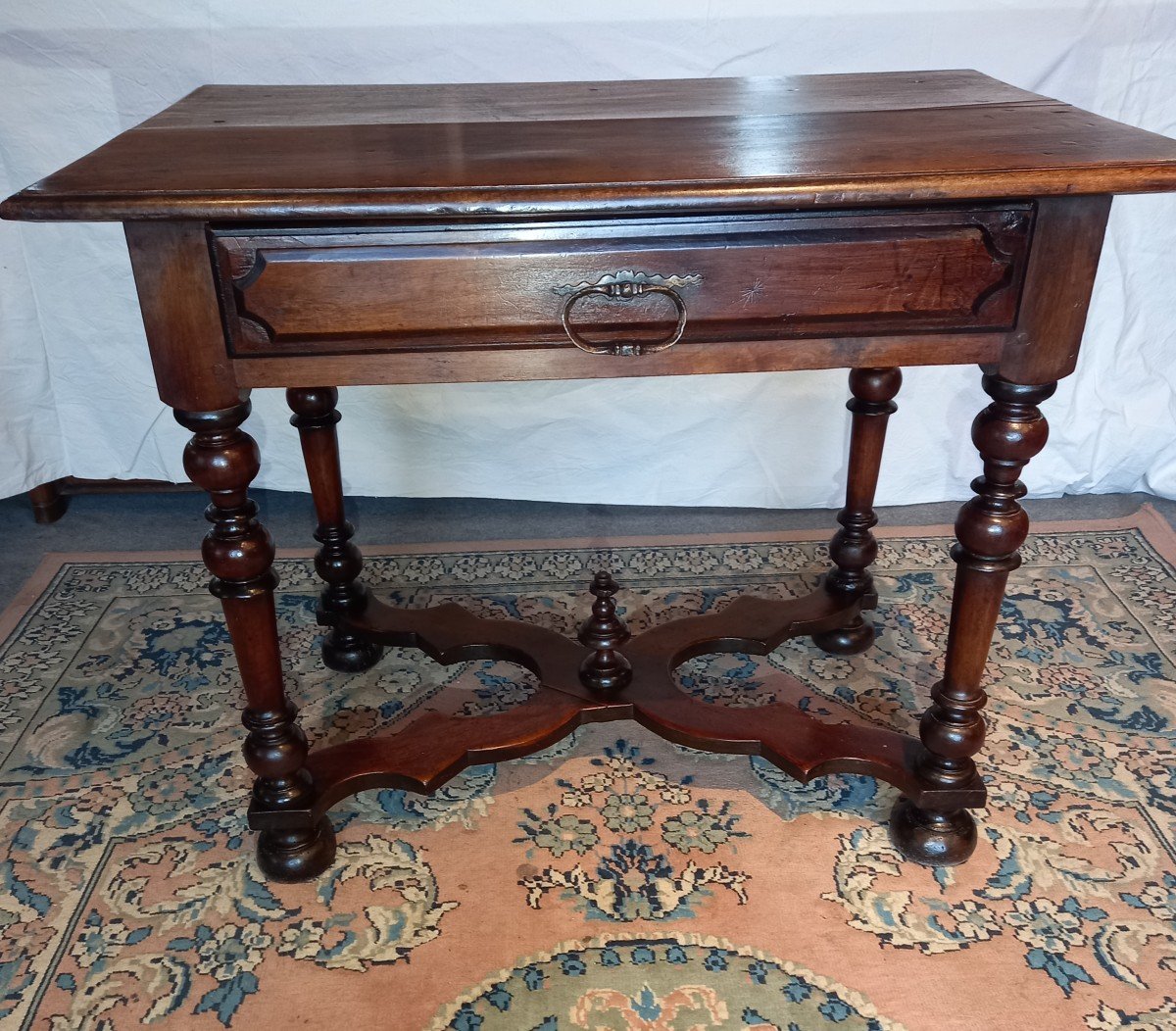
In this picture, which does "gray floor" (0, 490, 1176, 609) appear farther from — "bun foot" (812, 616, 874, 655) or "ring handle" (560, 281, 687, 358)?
"ring handle" (560, 281, 687, 358)

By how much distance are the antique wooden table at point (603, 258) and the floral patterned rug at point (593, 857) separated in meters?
0.14

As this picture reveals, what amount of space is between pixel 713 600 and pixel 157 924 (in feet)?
3.29

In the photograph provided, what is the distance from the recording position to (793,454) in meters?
2.14

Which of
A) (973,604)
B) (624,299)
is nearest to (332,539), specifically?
(624,299)

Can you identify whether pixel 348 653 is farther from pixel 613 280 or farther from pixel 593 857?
pixel 613 280

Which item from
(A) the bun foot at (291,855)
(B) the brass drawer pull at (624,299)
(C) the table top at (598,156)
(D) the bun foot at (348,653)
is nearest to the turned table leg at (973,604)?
(C) the table top at (598,156)

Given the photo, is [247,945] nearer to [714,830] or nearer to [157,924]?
[157,924]

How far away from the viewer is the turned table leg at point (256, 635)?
1.08 m

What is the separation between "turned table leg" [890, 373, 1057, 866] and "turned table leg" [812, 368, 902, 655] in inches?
14.5

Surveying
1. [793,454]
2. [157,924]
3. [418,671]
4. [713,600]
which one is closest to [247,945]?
[157,924]

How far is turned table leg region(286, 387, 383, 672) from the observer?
1561 millimetres

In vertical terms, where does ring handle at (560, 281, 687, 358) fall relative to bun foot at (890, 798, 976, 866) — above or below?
above

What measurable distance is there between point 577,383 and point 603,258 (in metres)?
1.04

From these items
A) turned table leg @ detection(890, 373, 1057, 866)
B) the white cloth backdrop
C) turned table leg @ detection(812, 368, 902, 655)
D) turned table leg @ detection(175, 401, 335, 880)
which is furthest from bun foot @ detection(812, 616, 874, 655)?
turned table leg @ detection(175, 401, 335, 880)
